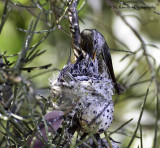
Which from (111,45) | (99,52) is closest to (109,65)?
(99,52)

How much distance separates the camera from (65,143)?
1079mm

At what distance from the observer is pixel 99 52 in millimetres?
1606

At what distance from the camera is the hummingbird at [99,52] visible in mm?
1504

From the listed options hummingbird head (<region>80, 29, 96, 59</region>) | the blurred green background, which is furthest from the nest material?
the blurred green background

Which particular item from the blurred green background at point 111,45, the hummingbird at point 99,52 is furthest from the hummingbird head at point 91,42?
the blurred green background at point 111,45

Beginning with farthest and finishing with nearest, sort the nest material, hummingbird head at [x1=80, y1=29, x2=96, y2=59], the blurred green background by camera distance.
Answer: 1. the blurred green background
2. hummingbird head at [x1=80, y1=29, x2=96, y2=59]
3. the nest material

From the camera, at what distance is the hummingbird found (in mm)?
1504

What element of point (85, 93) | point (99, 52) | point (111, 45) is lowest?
point (111, 45)

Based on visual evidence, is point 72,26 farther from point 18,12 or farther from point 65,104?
point 18,12

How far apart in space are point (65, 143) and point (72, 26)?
1.74ft

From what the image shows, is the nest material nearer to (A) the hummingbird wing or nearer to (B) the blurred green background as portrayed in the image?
(A) the hummingbird wing

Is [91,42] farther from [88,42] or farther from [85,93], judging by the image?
[85,93]

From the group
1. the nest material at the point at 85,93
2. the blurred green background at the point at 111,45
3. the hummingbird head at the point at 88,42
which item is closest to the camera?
the nest material at the point at 85,93

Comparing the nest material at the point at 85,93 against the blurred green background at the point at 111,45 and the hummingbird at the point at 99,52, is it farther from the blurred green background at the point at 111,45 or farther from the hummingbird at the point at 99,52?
the blurred green background at the point at 111,45
